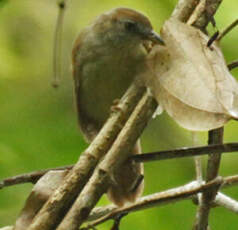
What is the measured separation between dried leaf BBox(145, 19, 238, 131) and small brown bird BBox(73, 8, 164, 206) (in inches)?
49.6

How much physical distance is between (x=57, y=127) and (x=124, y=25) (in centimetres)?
76

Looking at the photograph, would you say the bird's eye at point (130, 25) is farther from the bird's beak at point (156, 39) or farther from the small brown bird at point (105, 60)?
the bird's beak at point (156, 39)

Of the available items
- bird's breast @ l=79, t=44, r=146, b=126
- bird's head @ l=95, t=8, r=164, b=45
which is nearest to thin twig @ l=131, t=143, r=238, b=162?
bird's breast @ l=79, t=44, r=146, b=126

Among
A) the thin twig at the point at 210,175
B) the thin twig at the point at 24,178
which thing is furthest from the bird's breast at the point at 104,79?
the thin twig at the point at 210,175

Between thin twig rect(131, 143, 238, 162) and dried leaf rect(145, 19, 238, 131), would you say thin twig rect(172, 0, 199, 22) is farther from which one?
Result: thin twig rect(131, 143, 238, 162)

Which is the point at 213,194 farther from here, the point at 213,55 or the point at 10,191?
the point at 10,191

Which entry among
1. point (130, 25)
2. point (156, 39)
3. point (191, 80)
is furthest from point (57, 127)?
point (191, 80)

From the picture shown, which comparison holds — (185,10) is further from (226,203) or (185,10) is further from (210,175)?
(226,203)

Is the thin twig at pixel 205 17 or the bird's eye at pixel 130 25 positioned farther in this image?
the bird's eye at pixel 130 25

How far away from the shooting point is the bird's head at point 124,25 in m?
3.23

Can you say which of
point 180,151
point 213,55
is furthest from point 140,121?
point 213,55

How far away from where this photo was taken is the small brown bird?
3.19 metres

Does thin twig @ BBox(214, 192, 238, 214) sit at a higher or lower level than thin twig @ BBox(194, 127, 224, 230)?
lower

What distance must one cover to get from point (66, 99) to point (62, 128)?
17.9 inches
